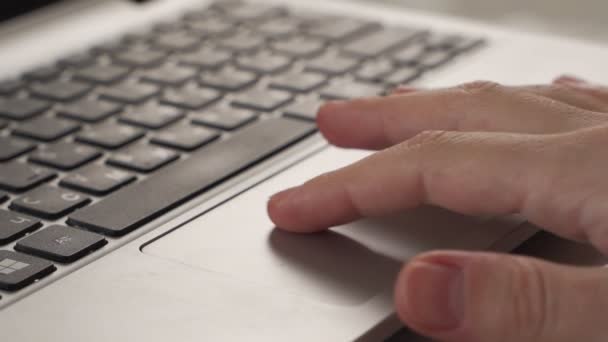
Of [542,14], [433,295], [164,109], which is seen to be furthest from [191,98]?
[542,14]

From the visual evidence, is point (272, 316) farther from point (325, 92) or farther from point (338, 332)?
point (325, 92)

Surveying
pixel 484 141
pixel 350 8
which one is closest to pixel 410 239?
pixel 484 141

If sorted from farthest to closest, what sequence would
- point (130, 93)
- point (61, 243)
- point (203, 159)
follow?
point (130, 93)
point (203, 159)
point (61, 243)

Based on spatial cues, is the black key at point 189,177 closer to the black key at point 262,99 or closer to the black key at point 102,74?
the black key at point 262,99

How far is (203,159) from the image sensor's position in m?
0.58

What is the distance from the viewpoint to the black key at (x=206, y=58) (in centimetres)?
75

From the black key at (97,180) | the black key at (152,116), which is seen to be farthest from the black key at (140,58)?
the black key at (97,180)

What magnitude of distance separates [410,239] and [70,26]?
1.65 ft

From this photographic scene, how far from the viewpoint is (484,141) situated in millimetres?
461

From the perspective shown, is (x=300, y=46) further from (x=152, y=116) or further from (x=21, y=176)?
(x=21, y=176)

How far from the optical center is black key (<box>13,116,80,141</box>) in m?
0.62

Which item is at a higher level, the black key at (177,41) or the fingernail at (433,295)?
the black key at (177,41)

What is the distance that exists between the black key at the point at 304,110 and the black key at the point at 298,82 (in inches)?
1.1

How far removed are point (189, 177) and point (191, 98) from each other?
131mm
